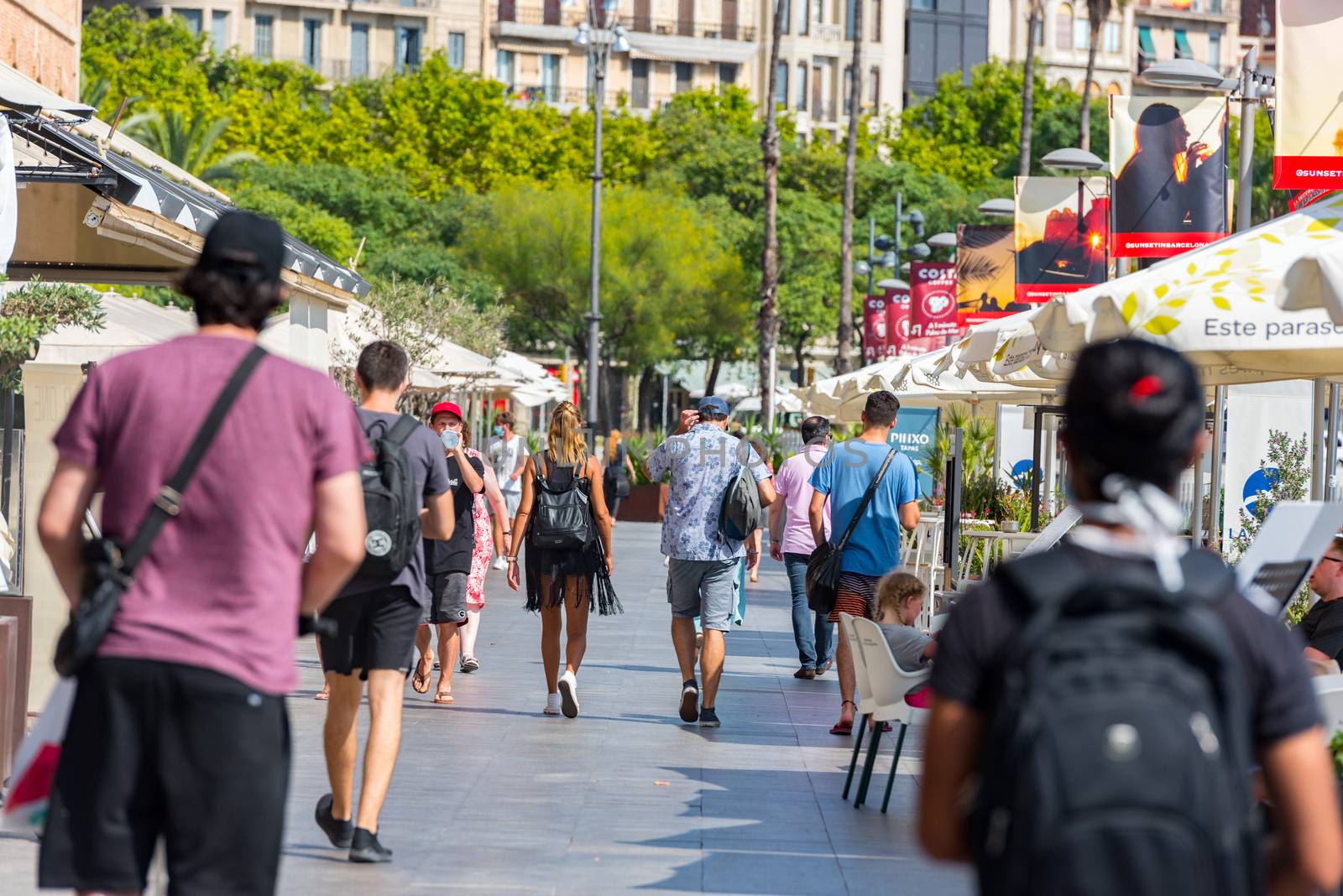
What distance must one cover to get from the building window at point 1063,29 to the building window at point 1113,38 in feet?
6.49

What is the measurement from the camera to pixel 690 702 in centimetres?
1075

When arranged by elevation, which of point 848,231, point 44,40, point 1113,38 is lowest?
point 848,231

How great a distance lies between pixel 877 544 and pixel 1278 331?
3350 mm

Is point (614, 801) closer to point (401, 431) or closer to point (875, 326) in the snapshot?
point (401, 431)

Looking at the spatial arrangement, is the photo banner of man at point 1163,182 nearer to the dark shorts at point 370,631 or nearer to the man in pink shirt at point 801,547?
the man in pink shirt at point 801,547

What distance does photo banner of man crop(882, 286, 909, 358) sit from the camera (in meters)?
33.6

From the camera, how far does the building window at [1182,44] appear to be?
366ft

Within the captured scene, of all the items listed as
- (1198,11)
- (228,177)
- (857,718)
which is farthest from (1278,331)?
(1198,11)

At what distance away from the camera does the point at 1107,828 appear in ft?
8.49

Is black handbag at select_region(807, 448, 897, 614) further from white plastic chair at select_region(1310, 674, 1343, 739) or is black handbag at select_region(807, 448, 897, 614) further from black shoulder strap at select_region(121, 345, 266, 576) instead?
black shoulder strap at select_region(121, 345, 266, 576)

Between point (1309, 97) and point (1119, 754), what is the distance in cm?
743

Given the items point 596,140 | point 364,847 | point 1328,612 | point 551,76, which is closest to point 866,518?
point 1328,612

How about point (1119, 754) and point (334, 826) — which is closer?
point (1119, 754)

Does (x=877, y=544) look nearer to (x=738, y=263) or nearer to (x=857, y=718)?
(x=857, y=718)
